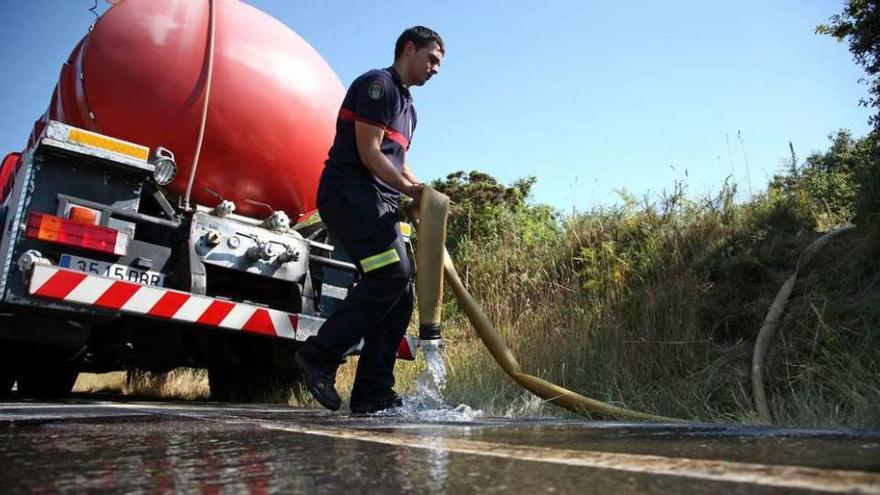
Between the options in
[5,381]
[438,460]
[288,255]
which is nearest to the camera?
[438,460]

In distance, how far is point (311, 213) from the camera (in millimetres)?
4586

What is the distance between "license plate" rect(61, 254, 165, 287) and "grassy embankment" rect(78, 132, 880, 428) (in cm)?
181

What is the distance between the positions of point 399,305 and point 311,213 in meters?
1.61

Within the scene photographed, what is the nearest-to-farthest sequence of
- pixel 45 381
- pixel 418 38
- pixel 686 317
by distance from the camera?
pixel 418 38, pixel 686 317, pixel 45 381

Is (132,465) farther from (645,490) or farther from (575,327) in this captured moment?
(575,327)

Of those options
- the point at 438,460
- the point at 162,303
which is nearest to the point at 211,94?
the point at 162,303

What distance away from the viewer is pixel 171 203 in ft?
13.3

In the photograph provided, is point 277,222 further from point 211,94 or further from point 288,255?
point 211,94

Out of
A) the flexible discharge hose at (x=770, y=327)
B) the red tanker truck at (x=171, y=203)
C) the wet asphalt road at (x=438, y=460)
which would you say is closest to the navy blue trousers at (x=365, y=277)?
Result: the wet asphalt road at (x=438, y=460)

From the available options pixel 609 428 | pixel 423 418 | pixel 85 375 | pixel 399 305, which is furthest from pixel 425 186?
pixel 85 375

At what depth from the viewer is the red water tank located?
150 inches

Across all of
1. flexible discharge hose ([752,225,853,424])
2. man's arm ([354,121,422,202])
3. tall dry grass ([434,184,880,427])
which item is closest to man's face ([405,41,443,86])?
man's arm ([354,121,422,202])

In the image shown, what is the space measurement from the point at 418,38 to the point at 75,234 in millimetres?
1852

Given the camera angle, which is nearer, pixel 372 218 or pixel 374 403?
pixel 372 218
